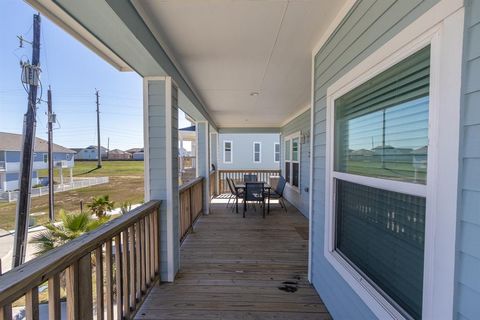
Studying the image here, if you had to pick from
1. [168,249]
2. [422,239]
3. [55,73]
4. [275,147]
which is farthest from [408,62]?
[275,147]

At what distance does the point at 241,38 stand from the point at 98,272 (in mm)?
2184

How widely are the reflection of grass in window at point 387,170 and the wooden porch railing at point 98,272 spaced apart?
5.70 ft

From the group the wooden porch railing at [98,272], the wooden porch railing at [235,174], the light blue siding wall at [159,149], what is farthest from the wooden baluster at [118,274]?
the wooden porch railing at [235,174]

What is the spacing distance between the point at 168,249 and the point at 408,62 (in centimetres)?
253

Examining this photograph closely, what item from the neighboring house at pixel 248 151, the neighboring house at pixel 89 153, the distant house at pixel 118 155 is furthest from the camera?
the neighboring house at pixel 248 151

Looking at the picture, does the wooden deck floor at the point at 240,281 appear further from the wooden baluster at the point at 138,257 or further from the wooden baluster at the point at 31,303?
the wooden baluster at the point at 31,303

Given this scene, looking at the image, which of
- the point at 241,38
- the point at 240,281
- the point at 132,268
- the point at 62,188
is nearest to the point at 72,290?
the point at 132,268

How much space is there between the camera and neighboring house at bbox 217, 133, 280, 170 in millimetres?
12852

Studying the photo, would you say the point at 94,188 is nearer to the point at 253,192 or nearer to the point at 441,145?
the point at 253,192

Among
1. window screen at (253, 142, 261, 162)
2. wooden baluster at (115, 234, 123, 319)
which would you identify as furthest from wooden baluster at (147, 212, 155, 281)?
window screen at (253, 142, 261, 162)

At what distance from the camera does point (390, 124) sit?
127 centimetres

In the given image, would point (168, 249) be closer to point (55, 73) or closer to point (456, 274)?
point (456, 274)

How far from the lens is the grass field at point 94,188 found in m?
2.41

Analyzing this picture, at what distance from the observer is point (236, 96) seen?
4.12m
